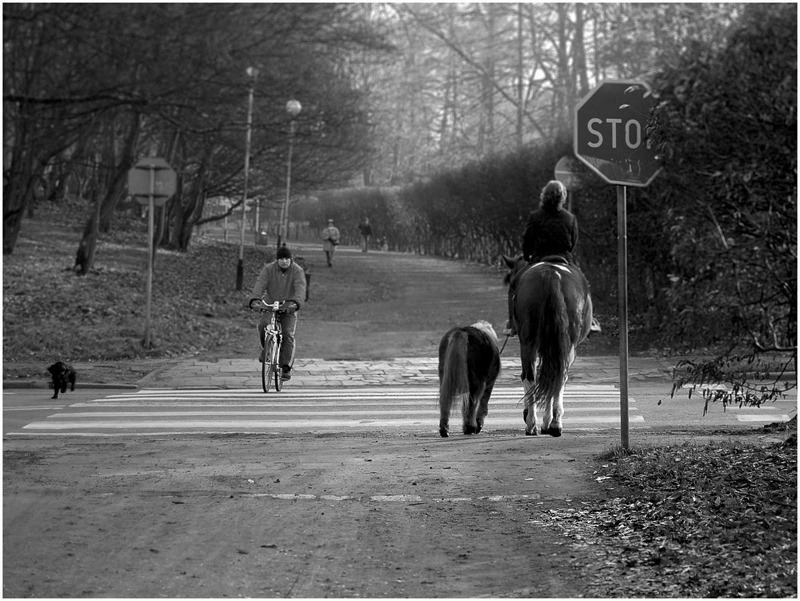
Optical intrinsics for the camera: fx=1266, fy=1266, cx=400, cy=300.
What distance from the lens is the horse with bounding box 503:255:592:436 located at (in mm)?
10312

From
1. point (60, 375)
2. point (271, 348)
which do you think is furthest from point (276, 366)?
point (60, 375)

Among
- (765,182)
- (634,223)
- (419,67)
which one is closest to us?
(765,182)

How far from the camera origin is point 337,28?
13.6 metres

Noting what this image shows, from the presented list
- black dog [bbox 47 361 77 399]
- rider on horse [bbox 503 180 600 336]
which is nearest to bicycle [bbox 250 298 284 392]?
black dog [bbox 47 361 77 399]

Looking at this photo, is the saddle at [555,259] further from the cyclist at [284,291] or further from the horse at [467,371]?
the cyclist at [284,291]

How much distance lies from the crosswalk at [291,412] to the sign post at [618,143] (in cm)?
282

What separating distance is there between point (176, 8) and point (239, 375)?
7.40 m

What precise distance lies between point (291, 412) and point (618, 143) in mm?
6039

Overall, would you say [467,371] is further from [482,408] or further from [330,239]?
[330,239]

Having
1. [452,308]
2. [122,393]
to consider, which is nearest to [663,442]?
[122,393]

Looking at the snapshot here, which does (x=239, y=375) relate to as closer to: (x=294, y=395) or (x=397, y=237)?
(x=294, y=395)

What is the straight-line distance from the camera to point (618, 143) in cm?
855

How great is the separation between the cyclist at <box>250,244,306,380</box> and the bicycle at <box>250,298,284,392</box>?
91mm

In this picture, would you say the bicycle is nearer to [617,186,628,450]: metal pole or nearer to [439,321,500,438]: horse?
[439,321,500,438]: horse
